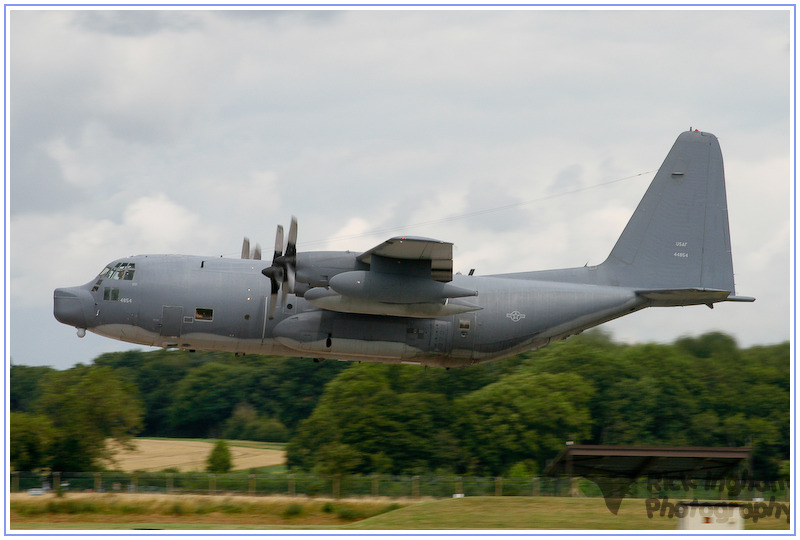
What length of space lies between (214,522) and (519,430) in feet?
61.3

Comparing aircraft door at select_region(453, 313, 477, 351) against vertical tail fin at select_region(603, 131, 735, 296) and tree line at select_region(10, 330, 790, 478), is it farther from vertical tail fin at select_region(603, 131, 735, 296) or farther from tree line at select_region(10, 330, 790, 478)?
tree line at select_region(10, 330, 790, 478)

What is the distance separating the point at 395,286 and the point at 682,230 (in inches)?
325

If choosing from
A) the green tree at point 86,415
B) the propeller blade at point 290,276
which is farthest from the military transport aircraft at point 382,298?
the green tree at point 86,415

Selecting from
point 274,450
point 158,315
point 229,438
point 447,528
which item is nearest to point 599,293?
point 447,528

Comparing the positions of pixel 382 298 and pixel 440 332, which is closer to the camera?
pixel 382 298

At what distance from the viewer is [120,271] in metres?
22.3

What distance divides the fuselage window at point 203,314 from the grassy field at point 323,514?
5777 millimetres

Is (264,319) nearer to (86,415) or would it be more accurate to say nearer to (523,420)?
(86,415)

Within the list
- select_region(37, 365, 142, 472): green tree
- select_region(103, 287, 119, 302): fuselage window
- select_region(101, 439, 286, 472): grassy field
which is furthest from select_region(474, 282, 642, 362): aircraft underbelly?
select_region(101, 439, 286, 472): grassy field

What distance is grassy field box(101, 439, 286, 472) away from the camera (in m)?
42.0

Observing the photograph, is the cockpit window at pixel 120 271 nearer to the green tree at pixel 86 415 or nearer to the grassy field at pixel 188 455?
the green tree at pixel 86 415

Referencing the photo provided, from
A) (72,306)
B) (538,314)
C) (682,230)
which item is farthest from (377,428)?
(72,306)

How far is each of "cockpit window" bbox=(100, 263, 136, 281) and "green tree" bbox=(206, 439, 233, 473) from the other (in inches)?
760

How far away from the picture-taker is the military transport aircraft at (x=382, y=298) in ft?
69.1
